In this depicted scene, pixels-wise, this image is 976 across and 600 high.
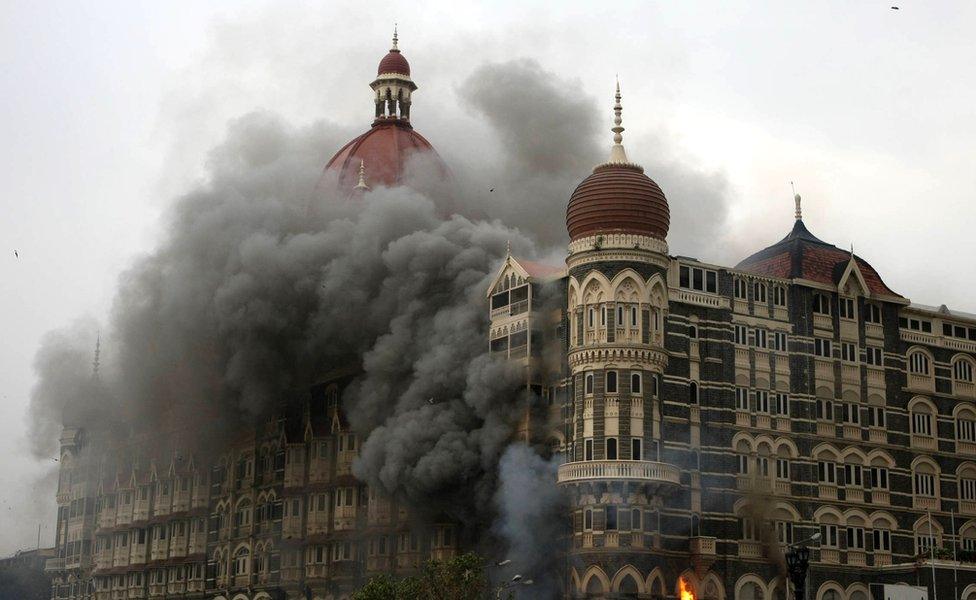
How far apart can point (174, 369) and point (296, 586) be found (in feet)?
73.3

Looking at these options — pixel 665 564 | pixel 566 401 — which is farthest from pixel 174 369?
pixel 665 564

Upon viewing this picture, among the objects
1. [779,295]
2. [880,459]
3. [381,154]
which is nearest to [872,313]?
[779,295]

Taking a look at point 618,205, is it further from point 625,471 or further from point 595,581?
point 595,581

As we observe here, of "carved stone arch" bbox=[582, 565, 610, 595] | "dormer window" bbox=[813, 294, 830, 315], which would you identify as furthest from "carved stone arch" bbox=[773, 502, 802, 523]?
"carved stone arch" bbox=[582, 565, 610, 595]

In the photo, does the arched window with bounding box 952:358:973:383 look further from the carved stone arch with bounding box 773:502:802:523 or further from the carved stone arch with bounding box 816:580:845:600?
the carved stone arch with bounding box 816:580:845:600

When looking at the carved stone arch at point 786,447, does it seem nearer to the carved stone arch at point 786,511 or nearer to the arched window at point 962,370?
the carved stone arch at point 786,511

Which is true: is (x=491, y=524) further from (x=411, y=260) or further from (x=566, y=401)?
(x=411, y=260)

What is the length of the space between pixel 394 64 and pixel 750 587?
59127 millimetres

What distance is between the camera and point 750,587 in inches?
3595

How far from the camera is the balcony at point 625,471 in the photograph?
285 ft

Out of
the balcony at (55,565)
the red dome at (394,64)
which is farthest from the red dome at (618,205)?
the balcony at (55,565)

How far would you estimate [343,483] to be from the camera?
110 metres

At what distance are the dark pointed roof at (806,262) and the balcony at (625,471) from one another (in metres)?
16.7

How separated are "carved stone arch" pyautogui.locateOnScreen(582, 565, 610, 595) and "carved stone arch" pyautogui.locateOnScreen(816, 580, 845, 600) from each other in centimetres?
1597
